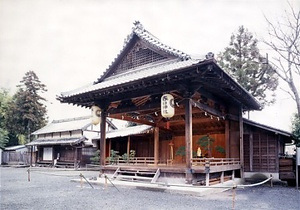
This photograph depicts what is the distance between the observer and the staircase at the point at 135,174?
1058cm

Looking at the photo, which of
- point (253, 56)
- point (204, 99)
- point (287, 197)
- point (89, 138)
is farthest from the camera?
point (89, 138)

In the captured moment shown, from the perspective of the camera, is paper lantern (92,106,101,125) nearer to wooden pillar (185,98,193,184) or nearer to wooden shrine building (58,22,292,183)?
wooden shrine building (58,22,292,183)

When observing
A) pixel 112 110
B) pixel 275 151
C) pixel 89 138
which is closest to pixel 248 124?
pixel 275 151

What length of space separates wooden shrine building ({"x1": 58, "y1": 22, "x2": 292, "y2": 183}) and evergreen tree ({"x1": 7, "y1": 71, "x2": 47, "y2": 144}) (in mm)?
24108

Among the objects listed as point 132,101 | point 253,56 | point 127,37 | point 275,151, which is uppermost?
point 253,56

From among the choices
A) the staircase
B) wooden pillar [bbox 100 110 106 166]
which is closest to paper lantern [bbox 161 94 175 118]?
the staircase

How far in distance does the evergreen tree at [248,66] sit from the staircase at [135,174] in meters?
14.1

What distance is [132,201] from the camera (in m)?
7.31

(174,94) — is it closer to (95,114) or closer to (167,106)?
(167,106)

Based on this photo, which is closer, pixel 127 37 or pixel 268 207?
pixel 268 207

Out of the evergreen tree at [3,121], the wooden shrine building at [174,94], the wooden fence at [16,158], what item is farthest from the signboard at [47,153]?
the wooden shrine building at [174,94]

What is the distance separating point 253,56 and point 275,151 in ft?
39.3

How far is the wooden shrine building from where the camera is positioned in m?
9.14

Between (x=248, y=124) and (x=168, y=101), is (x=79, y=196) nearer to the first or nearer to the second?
(x=168, y=101)
